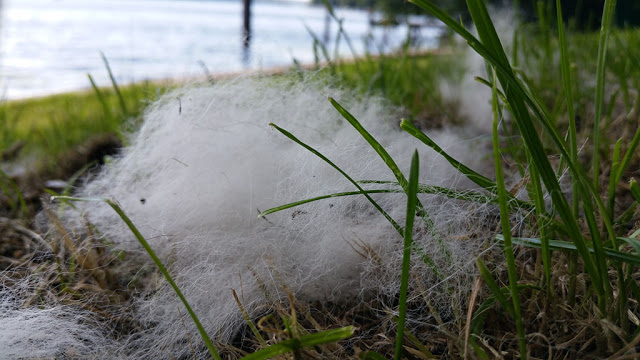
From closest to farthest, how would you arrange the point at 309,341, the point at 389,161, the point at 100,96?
1. the point at 309,341
2. the point at 389,161
3. the point at 100,96

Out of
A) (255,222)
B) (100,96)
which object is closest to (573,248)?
(255,222)

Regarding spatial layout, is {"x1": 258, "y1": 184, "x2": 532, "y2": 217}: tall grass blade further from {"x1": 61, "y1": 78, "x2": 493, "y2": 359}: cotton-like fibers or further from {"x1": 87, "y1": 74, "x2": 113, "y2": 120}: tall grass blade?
{"x1": 87, "y1": 74, "x2": 113, "y2": 120}: tall grass blade

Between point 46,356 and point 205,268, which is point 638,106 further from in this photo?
point 46,356

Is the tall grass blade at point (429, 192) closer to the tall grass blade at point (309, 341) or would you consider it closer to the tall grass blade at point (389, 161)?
the tall grass blade at point (389, 161)

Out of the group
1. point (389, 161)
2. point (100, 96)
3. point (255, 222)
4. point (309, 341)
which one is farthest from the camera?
point (100, 96)

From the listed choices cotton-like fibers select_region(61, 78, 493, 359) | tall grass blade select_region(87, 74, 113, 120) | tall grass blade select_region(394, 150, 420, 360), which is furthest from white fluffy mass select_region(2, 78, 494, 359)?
tall grass blade select_region(87, 74, 113, 120)

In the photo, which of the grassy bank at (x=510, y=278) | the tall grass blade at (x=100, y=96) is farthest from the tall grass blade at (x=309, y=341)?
the tall grass blade at (x=100, y=96)

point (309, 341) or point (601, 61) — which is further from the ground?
point (601, 61)

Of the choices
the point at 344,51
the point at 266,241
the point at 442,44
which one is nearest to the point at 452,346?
the point at 266,241

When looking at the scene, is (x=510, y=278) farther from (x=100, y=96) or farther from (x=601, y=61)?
(x=100, y=96)

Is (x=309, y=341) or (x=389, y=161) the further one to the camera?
(x=389, y=161)
